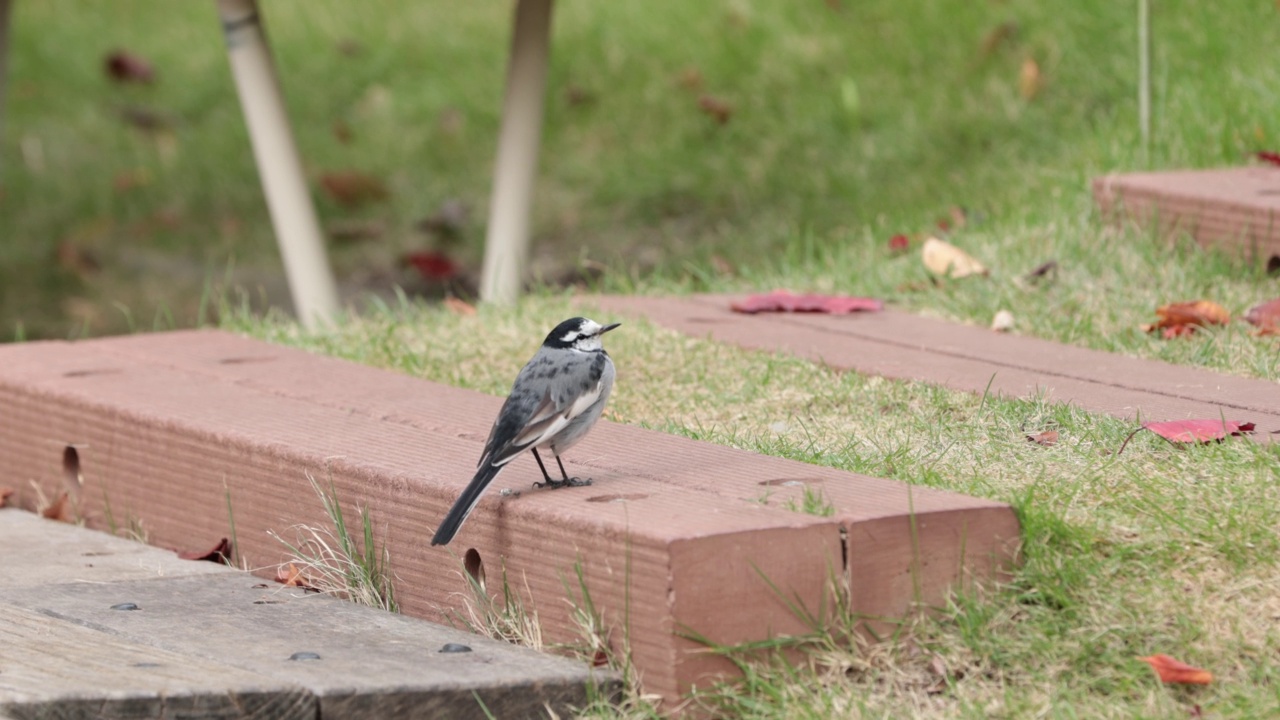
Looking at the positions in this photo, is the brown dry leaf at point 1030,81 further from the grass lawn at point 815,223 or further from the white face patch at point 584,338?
the white face patch at point 584,338

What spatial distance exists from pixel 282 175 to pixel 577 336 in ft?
9.49

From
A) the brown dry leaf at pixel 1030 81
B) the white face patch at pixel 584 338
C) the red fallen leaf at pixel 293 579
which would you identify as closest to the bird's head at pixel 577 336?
the white face patch at pixel 584 338

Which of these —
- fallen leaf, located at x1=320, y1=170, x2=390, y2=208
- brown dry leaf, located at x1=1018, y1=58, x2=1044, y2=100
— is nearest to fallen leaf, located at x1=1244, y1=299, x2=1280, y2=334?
brown dry leaf, located at x1=1018, y1=58, x2=1044, y2=100

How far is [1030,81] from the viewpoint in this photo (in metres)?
6.80

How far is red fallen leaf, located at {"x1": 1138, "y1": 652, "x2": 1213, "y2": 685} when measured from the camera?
2.58 meters

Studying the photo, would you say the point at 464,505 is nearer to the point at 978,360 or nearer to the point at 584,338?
the point at 584,338

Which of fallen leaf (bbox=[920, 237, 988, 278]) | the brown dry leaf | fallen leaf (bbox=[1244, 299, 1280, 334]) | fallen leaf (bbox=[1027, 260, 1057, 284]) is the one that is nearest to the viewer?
fallen leaf (bbox=[1244, 299, 1280, 334])

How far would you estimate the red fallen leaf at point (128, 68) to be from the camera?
31.4 feet

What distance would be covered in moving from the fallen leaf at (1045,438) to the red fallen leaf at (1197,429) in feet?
0.56

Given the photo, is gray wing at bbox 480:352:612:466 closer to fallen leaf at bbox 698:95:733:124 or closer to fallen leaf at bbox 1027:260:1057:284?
fallen leaf at bbox 1027:260:1057:284

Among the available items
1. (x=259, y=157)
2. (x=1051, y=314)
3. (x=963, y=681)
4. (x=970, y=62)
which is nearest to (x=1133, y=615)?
(x=963, y=681)

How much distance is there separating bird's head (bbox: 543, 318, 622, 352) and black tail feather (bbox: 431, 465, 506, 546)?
0.33m

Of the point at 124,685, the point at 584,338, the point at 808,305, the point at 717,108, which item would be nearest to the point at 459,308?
the point at 808,305

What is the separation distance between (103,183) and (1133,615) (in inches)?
278
